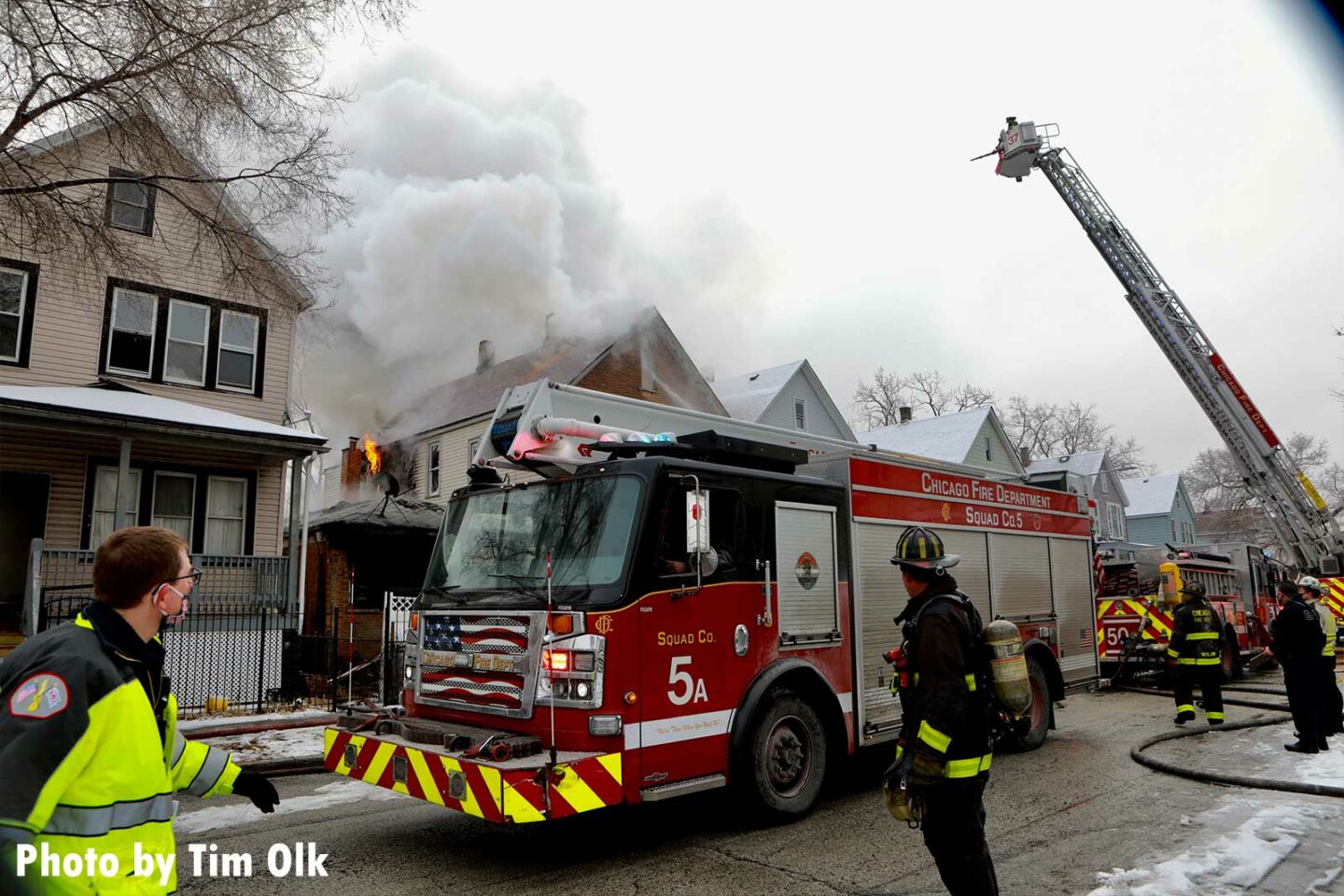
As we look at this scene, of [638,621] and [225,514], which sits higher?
[225,514]

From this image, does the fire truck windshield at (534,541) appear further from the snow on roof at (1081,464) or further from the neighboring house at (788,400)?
the snow on roof at (1081,464)

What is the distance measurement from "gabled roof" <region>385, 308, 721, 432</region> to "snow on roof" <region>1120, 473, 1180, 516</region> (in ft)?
136

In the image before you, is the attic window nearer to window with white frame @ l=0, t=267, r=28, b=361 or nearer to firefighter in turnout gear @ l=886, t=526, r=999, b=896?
window with white frame @ l=0, t=267, r=28, b=361

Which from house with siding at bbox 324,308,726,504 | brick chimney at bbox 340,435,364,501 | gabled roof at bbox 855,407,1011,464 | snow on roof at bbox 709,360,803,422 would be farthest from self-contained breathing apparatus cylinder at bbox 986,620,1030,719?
gabled roof at bbox 855,407,1011,464

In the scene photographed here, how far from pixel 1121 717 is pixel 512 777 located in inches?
344

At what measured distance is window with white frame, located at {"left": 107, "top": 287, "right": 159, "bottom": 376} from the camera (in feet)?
47.0

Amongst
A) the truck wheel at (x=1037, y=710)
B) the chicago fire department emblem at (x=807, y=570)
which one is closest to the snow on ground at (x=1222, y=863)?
the chicago fire department emblem at (x=807, y=570)

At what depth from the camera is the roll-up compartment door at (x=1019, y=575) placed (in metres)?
8.02

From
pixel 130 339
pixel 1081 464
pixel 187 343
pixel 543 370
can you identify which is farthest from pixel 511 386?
pixel 1081 464

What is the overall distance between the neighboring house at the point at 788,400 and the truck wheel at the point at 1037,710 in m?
18.2

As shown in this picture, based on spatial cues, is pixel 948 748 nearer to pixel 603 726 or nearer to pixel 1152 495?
pixel 603 726

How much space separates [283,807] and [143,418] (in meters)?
7.69

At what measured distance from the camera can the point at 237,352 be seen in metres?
15.6

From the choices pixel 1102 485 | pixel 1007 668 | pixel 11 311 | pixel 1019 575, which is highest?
pixel 1102 485
